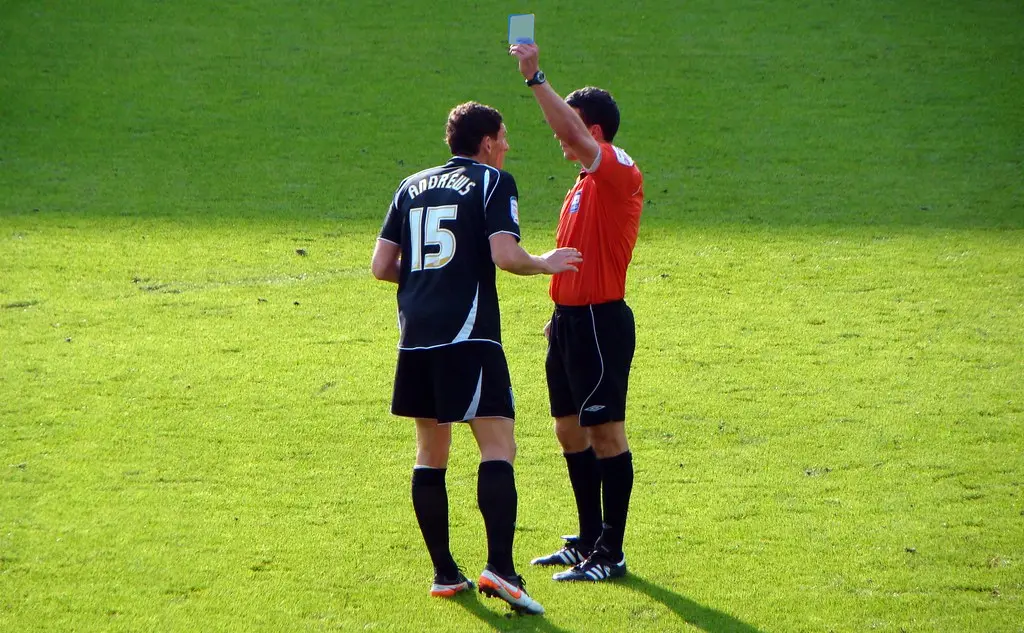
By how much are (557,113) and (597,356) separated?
1059 millimetres

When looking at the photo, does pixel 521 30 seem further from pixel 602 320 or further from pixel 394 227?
pixel 602 320

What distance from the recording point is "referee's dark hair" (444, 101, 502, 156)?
4.54 metres

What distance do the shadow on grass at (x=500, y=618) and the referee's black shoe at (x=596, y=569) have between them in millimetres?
371

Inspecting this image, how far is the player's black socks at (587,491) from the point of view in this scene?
498 centimetres

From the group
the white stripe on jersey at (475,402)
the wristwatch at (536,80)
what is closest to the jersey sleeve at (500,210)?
→ the wristwatch at (536,80)

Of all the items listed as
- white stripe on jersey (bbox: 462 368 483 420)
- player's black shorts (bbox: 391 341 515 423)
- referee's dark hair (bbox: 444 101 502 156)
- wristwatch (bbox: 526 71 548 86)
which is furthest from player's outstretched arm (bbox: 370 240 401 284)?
wristwatch (bbox: 526 71 548 86)

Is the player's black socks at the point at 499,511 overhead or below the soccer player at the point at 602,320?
below

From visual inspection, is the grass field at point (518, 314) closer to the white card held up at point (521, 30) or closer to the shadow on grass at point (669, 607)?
the shadow on grass at point (669, 607)

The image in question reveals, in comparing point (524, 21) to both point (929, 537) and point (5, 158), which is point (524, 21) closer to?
point (929, 537)

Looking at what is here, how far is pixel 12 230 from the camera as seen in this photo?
35.1 ft

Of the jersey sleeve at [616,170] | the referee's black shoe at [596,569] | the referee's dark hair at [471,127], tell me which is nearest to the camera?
the referee's dark hair at [471,127]

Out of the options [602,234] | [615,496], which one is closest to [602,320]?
[602,234]

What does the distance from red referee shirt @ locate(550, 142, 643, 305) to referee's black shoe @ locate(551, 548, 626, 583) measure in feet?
3.59

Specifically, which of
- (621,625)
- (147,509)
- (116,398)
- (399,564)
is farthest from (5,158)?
(621,625)
